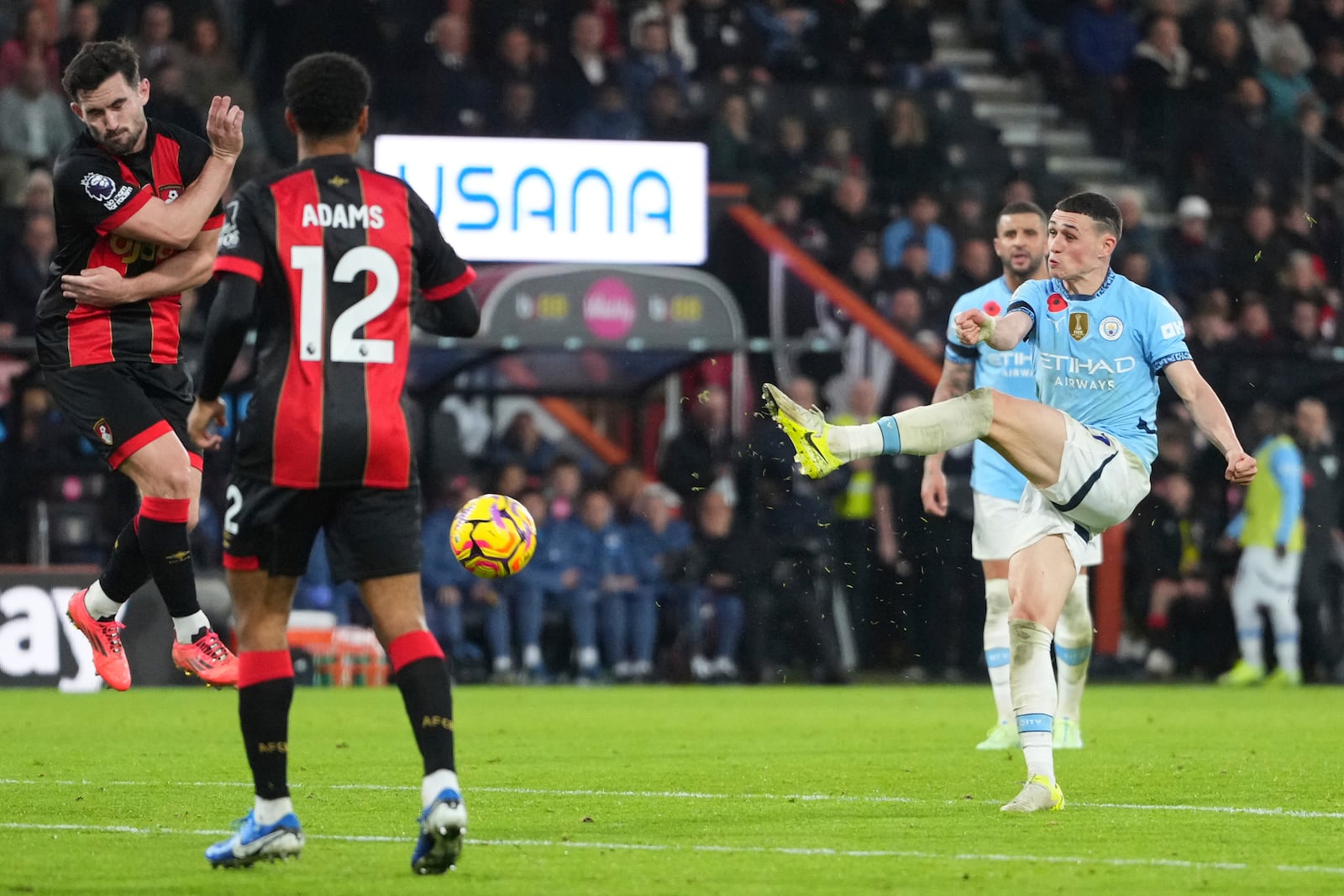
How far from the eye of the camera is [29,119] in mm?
17391

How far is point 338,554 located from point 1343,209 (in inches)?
671

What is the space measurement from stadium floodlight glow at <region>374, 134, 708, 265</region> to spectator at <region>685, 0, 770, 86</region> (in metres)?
3.46

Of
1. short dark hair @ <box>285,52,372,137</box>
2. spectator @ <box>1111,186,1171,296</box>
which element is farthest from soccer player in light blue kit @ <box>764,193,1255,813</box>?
spectator @ <box>1111,186,1171,296</box>

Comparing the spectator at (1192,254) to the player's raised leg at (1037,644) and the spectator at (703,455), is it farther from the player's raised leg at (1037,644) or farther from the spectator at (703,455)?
the player's raised leg at (1037,644)

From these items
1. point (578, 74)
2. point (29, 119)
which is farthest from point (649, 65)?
point (29, 119)

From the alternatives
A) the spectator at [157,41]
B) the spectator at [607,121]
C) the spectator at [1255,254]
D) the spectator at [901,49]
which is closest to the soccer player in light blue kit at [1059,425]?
the spectator at [157,41]

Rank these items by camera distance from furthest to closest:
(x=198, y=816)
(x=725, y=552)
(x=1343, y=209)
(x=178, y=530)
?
1. (x=1343, y=209)
2. (x=725, y=552)
3. (x=178, y=530)
4. (x=198, y=816)

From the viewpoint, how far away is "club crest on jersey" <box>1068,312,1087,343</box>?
25.3ft

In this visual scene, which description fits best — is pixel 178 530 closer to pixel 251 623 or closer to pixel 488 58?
Answer: pixel 251 623

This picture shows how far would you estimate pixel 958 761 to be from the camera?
955 centimetres

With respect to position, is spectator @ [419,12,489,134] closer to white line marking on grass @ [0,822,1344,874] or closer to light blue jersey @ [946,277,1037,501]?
light blue jersey @ [946,277,1037,501]

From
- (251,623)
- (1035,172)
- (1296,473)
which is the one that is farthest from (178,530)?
(1035,172)

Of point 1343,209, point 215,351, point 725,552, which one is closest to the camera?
point 215,351

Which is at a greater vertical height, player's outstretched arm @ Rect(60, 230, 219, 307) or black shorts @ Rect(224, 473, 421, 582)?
player's outstretched arm @ Rect(60, 230, 219, 307)
